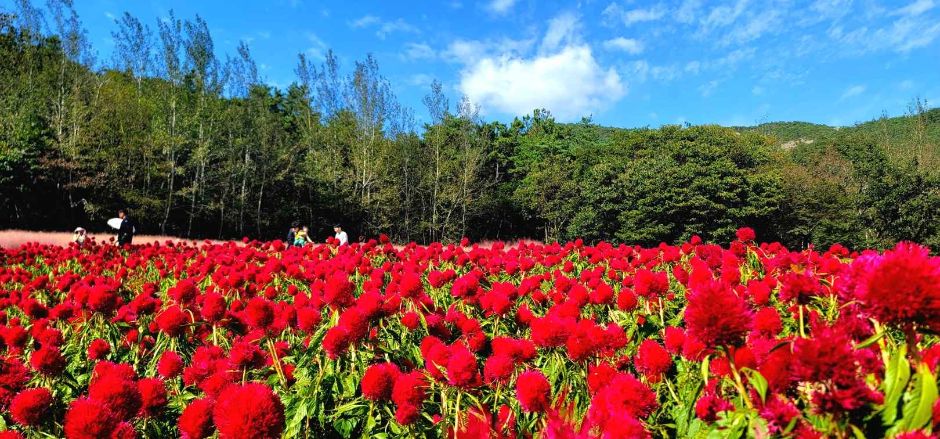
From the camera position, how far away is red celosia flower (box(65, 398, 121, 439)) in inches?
51.4

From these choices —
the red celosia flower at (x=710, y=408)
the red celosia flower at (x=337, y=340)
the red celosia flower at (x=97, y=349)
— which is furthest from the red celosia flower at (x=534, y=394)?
the red celosia flower at (x=97, y=349)

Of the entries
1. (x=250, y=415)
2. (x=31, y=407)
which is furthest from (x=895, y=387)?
(x=31, y=407)

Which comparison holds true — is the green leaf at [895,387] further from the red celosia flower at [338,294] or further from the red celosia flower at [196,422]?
the red celosia flower at [338,294]

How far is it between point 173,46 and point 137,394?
112ft

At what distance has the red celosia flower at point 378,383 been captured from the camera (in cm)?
170

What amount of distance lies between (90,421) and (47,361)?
1.02 meters

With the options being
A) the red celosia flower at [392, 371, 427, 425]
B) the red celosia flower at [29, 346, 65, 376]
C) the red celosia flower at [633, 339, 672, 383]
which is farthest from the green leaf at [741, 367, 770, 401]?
the red celosia flower at [29, 346, 65, 376]

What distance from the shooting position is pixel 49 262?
6711 mm

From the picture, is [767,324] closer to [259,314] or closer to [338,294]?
[338,294]

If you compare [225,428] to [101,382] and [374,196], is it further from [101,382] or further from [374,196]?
[374,196]

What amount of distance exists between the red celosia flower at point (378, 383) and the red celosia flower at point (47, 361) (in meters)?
1.40

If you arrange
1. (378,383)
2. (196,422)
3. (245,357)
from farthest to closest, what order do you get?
(245,357) < (378,383) < (196,422)

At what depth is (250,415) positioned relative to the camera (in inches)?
47.6

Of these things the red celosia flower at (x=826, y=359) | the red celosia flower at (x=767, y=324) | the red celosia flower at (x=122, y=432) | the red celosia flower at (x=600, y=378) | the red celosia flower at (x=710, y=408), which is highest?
the red celosia flower at (x=826, y=359)
